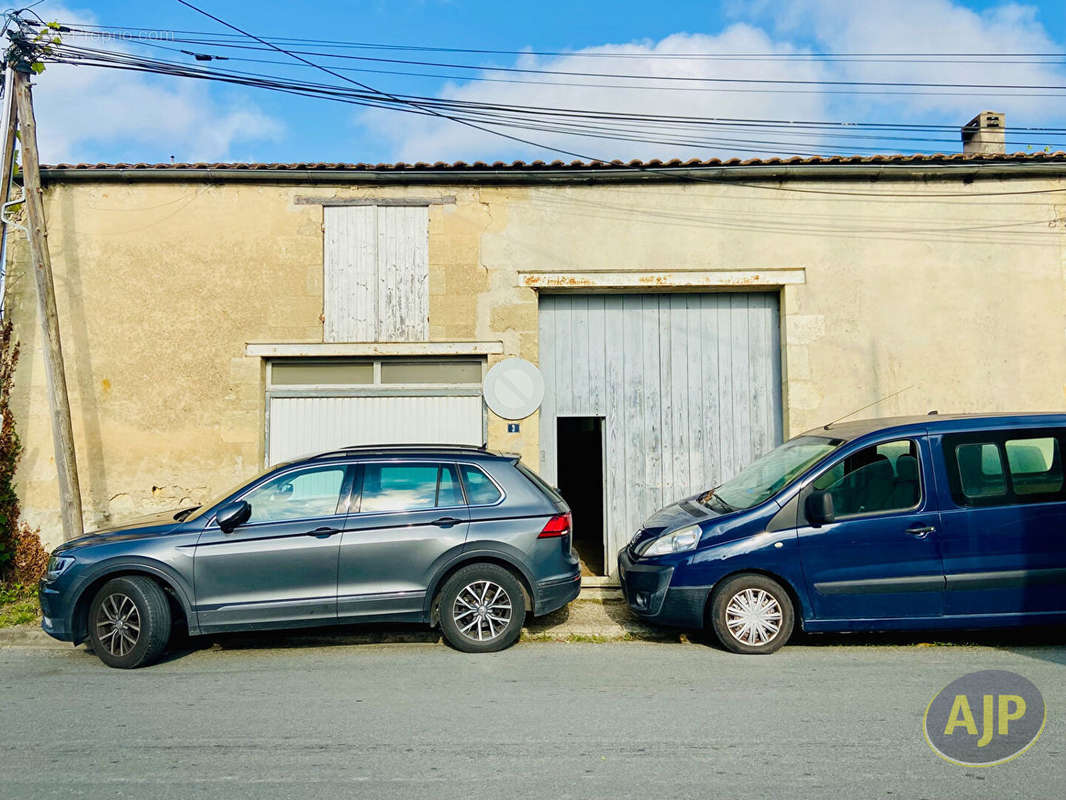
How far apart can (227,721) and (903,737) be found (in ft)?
13.0

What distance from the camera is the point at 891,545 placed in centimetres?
661

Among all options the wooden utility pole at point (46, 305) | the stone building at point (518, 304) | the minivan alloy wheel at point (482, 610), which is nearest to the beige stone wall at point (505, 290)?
the stone building at point (518, 304)

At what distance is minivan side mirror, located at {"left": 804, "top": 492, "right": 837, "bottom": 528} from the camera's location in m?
6.52

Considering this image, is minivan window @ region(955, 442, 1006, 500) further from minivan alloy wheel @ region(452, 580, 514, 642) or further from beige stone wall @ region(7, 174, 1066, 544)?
minivan alloy wheel @ region(452, 580, 514, 642)

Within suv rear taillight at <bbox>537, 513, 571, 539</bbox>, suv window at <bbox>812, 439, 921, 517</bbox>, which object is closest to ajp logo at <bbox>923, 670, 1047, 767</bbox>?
suv window at <bbox>812, 439, 921, 517</bbox>

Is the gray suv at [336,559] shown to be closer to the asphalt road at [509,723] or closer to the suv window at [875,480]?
the asphalt road at [509,723]

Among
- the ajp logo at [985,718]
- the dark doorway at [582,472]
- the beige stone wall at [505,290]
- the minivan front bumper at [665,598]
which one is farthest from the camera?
the dark doorway at [582,472]

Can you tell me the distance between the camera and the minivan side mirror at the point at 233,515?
21.6 feet

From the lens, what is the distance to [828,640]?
718cm

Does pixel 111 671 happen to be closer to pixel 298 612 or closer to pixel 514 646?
pixel 298 612

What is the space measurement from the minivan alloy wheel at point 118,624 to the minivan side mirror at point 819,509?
17.3 ft

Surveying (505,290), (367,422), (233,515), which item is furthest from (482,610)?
(505,290)

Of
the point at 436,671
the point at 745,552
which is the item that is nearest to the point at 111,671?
the point at 436,671

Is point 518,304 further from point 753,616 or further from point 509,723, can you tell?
point 509,723
